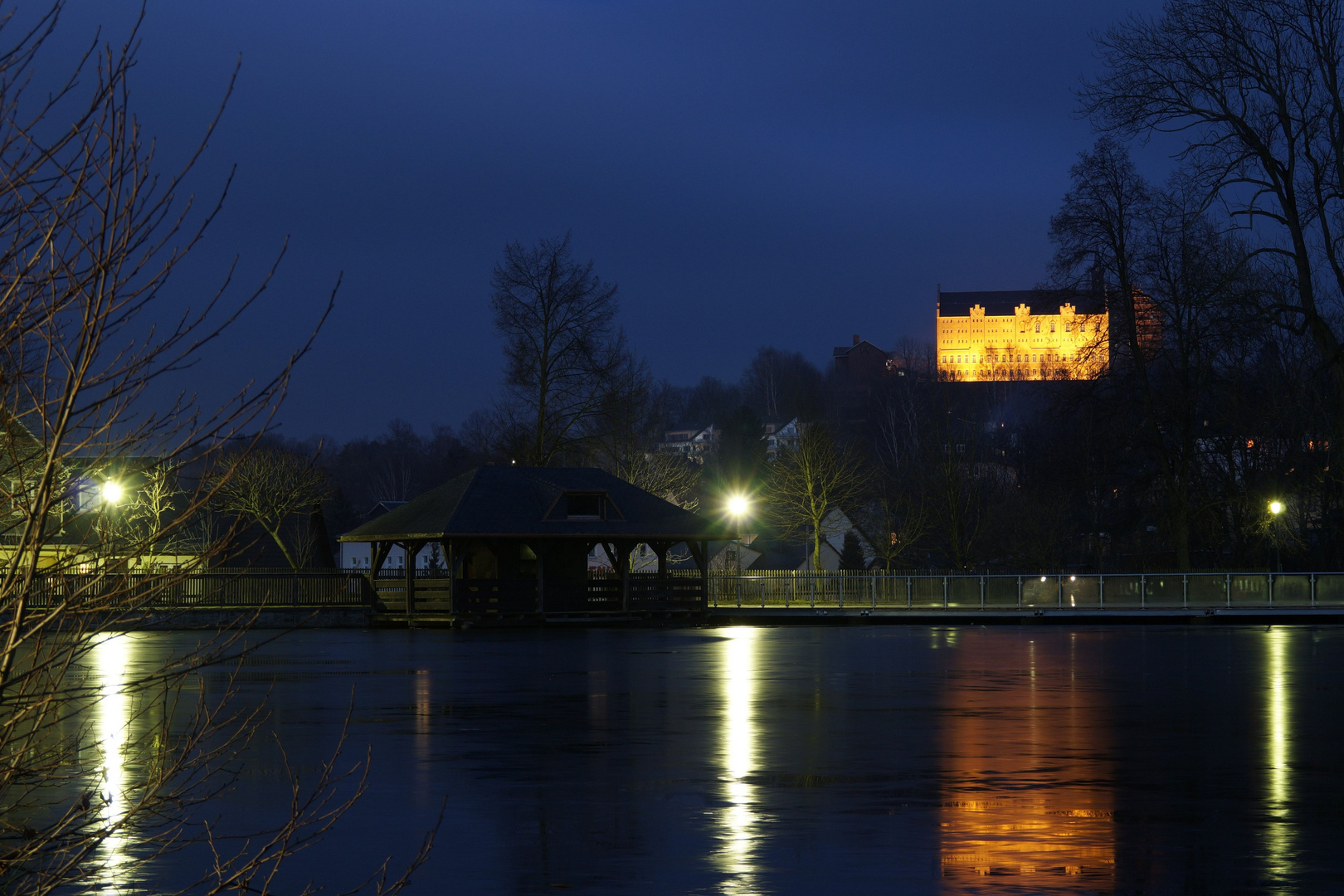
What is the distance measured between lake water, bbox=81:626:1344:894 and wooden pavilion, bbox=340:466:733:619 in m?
20.5

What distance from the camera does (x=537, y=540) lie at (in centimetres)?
4703

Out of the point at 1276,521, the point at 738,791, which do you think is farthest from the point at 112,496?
the point at 1276,521

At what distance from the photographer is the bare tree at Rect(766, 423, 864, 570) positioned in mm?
65062

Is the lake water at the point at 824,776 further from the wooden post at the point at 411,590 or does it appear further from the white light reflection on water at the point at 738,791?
the wooden post at the point at 411,590

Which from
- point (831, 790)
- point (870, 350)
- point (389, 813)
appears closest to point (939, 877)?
point (831, 790)

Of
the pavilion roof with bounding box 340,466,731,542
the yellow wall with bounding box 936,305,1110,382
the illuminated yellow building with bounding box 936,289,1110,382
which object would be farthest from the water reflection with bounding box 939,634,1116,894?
the illuminated yellow building with bounding box 936,289,1110,382

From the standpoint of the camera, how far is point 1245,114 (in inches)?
1574

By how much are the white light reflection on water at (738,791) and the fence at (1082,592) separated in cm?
2584

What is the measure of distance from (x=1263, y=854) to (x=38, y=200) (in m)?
Answer: 7.43

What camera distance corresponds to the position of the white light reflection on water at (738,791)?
8336mm

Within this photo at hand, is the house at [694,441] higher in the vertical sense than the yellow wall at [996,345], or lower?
lower

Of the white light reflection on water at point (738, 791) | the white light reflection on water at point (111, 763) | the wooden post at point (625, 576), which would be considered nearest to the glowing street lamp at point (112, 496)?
the white light reflection on water at point (111, 763)

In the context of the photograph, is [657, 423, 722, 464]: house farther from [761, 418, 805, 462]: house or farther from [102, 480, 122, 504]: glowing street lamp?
[102, 480, 122, 504]: glowing street lamp

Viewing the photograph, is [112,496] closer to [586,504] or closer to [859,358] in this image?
[586,504]
